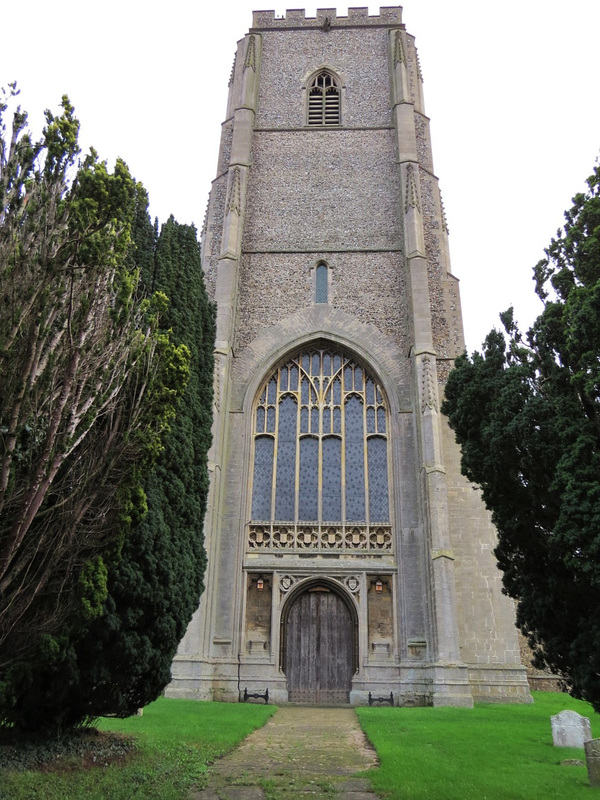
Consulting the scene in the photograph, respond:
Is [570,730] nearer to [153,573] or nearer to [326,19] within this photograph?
[153,573]

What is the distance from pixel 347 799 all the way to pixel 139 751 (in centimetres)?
317

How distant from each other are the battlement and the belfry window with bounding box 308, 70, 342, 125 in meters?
2.94

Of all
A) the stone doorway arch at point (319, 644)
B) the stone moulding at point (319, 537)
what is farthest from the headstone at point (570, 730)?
the stone moulding at point (319, 537)

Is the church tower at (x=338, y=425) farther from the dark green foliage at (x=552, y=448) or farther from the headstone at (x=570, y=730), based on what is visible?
the dark green foliage at (x=552, y=448)

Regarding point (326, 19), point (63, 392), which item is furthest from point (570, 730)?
point (326, 19)

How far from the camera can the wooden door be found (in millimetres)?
16609

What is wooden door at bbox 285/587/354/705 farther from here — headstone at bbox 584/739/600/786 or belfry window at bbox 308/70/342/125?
belfry window at bbox 308/70/342/125

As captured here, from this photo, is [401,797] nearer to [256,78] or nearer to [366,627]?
[366,627]

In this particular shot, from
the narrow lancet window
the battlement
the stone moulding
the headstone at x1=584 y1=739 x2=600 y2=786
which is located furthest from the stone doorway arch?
the battlement

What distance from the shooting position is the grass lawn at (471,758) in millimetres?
5852

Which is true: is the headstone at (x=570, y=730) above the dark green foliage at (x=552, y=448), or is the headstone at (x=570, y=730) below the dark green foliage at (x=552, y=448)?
below

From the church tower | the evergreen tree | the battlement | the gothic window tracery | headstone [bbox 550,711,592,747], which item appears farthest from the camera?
the battlement

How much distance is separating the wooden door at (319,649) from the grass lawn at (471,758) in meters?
3.95

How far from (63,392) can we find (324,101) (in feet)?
75.5
